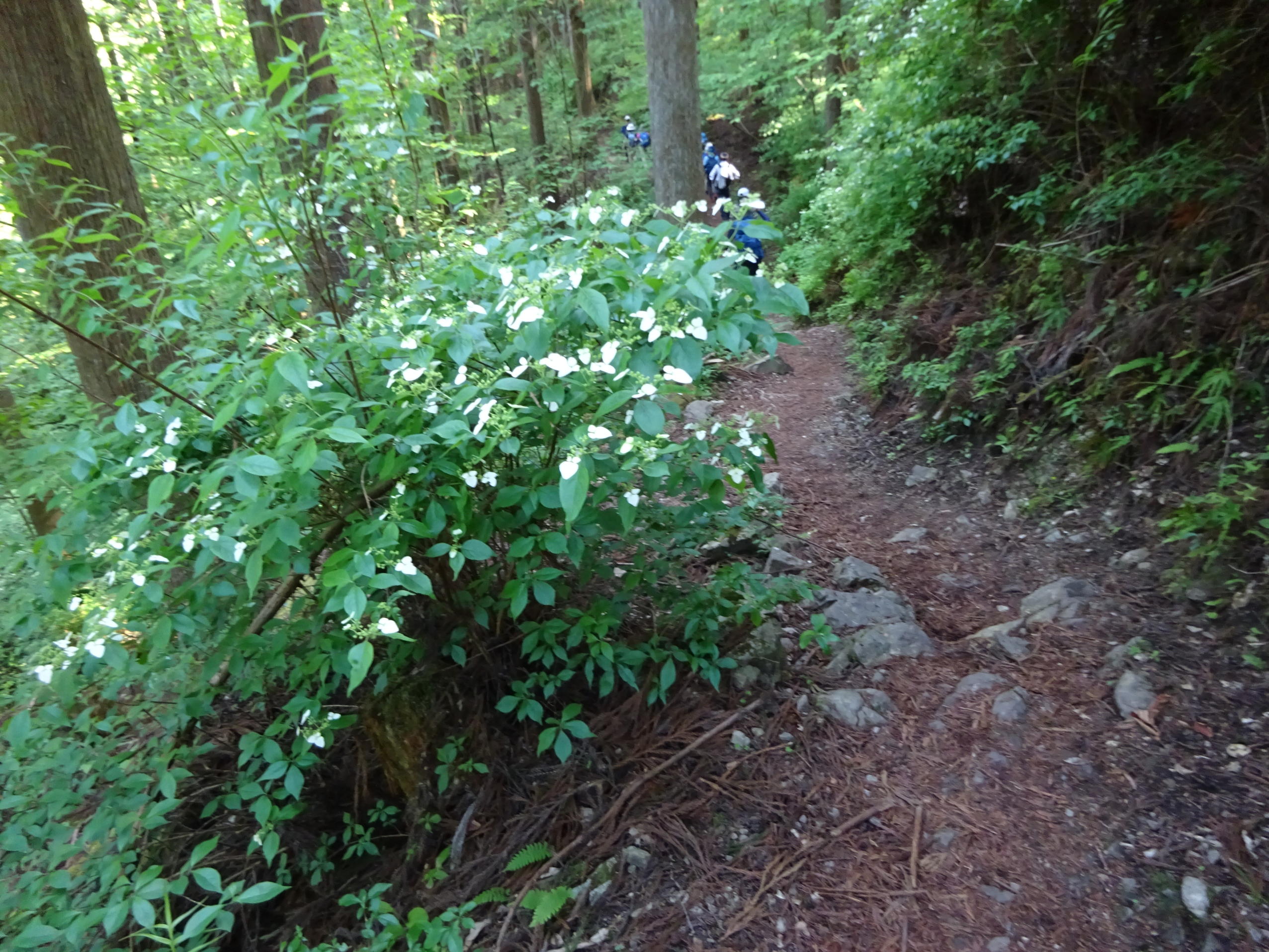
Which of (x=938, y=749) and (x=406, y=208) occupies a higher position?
(x=406, y=208)

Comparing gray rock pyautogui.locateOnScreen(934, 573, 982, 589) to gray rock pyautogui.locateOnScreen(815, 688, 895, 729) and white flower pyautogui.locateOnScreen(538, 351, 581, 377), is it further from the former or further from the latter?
white flower pyautogui.locateOnScreen(538, 351, 581, 377)

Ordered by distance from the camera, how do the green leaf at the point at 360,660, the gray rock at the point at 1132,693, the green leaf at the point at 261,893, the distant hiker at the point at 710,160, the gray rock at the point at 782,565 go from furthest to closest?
the distant hiker at the point at 710,160 < the gray rock at the point at 782,565 < the gray rock at the point at 1132,693 < the green leaf at the point at 261,893 < the green leaf at the point at 360,660

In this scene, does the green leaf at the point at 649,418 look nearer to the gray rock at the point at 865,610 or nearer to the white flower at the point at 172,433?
the white flower at the point at 172,433

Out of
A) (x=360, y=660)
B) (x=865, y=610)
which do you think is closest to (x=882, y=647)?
(x=865, y=610)

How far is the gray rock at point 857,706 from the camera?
3.09 metres

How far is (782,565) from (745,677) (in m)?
1.07

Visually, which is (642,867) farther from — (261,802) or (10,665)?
(10,665)

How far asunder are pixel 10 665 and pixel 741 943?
3.72 meters

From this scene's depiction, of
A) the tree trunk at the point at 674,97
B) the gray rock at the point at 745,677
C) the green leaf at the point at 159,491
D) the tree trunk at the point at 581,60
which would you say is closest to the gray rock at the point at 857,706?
the gray rock at the point at 745,677

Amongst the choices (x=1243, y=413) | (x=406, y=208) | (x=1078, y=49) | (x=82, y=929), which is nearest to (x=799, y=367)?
(x=1078, y=49)

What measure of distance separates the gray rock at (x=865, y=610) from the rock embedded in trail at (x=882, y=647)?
110 mm

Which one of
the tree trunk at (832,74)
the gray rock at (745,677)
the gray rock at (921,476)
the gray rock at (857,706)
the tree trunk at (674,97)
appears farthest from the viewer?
the tree trunk at (832,74)

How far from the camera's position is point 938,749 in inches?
115

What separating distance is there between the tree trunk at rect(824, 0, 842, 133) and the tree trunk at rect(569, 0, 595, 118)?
5469 mm
